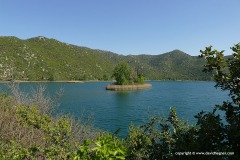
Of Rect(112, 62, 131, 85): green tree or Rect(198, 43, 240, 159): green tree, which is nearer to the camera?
Rect(198, 43, 240, 159): green tree

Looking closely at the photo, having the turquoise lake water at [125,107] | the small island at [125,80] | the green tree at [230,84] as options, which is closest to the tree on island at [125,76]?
the small island at [125,80]

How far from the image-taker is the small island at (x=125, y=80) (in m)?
125

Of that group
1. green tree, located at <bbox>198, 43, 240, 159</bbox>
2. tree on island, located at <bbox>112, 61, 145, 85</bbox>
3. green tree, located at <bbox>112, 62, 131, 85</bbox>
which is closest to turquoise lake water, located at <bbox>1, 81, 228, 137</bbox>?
green tree, located at <bbox>198, 43, 240, 159</bbox>

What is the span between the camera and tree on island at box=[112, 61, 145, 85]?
130125mm

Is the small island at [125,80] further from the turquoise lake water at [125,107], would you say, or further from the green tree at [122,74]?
the turquoise lake water at [125,107]

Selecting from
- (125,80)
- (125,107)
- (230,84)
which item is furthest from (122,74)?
(230,84)

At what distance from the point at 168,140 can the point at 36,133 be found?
965 centimetres

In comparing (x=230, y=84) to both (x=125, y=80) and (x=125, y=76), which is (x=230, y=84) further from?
(x=125, y=76)

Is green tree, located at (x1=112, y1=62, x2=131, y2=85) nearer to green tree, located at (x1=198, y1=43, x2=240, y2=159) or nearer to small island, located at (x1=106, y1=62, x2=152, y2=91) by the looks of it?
small island, located at (x1=106, y1=62, x2=152, y2=91)

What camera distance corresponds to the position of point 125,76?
133750mm

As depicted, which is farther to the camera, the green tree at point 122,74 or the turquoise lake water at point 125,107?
the green tree at point 122,74

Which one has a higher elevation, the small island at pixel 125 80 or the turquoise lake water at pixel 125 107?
the small island at pixel 125 80

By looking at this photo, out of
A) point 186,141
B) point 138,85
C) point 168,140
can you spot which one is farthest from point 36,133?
point 138,85

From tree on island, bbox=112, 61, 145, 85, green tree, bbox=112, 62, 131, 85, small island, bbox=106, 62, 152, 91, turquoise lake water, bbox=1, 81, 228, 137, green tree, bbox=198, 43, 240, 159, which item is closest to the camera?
green tree, bbox=198, 43, 240, 159
